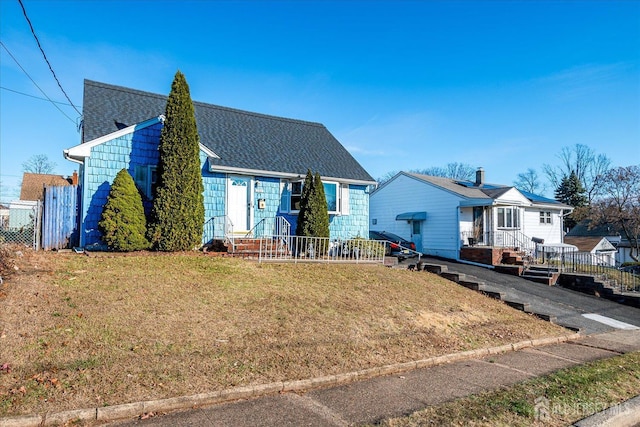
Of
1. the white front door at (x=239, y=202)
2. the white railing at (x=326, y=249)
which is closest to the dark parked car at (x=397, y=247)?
the white railing at (x=326, y=249)

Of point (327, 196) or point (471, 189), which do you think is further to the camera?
point (471, 189)

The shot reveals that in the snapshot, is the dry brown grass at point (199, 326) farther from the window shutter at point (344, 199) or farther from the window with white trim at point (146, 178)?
the window shutter at point (344, 199)

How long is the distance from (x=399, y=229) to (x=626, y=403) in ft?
66.0

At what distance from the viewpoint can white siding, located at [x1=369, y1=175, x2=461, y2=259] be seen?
2197 cm

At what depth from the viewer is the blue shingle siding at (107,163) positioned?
12.0m

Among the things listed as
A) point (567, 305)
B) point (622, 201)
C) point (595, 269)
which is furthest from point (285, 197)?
point (622, 201)

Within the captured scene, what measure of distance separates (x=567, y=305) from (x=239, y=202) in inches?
456

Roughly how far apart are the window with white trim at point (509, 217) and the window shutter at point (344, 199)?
35.5 feet

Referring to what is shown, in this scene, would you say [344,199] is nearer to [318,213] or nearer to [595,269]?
[318,213]

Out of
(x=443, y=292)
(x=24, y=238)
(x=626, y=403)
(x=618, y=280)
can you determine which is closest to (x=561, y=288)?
(x=618, y=280)

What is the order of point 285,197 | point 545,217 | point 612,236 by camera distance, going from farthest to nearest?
point 612,236
point 545,217
point 285,197

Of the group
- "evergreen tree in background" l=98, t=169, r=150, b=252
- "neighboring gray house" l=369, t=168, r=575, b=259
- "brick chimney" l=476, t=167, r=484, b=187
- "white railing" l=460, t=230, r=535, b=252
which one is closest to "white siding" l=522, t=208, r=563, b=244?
"neighboring gray house" l=369, t=168, r=575, b=259

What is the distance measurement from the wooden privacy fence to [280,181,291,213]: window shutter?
22.1 ft

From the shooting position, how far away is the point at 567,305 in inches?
515
